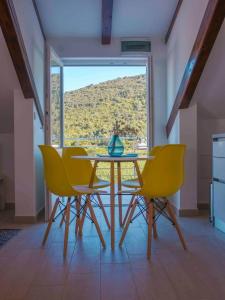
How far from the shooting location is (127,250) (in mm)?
2457

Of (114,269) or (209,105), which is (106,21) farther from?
(114,269)

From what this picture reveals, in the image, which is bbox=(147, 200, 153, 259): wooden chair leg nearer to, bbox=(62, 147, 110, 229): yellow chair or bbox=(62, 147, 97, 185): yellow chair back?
bbox=(62, 147, 110, 229): yellow chair

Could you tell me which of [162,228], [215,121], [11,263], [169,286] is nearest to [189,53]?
[215,121]

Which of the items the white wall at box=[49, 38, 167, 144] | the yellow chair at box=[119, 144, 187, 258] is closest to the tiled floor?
the yellow chair at box=[119, 144, 187, 258]

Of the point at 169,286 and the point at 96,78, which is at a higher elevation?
the point at 96,78

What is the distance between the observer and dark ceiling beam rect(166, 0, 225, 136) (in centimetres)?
254

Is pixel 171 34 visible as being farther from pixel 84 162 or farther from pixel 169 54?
pixel 84 162

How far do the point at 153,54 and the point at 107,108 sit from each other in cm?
206

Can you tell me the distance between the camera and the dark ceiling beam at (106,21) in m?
3.38

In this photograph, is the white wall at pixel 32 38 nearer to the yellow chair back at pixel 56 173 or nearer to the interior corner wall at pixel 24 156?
the interior corner wall at pixel 24 156

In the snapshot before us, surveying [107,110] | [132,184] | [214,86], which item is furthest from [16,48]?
[107,110]

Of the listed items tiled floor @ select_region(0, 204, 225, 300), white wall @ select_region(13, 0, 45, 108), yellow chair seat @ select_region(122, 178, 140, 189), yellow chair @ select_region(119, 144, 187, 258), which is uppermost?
white wall @ select_region(13, 0, 45, 108)

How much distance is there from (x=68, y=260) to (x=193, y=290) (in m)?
0.93

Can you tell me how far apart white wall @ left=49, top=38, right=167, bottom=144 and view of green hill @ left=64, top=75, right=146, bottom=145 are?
1513mm
